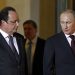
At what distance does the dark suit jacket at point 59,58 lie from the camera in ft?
15.6

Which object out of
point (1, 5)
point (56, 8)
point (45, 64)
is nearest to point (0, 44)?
point (45, 64)

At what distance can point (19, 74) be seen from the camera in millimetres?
4660

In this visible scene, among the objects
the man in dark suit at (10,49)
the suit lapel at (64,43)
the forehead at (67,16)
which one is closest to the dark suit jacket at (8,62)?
the man in dark suit at (10,49)

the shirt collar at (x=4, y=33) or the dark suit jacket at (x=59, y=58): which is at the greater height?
the shirt collar at (x=4, y=33)

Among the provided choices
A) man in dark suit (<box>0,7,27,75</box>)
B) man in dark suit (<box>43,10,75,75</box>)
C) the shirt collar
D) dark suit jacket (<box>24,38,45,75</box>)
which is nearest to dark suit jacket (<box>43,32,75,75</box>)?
man in dark suit (<box>43,10,75,75</box>)

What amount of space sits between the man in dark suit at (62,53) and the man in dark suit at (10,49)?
29 cm

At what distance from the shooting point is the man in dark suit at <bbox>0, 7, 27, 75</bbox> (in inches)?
179

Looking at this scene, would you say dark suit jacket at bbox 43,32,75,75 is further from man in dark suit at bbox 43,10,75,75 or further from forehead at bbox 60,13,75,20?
forehead at bbox 60,13,75,20

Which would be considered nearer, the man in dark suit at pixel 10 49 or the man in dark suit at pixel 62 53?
the man in dark suit at pixel 10 49

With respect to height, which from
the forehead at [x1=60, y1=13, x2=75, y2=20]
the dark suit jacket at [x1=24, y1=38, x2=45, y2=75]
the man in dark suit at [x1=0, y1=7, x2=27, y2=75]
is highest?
the forehead at [x1=60, y1=13, x2=75, y2=20]

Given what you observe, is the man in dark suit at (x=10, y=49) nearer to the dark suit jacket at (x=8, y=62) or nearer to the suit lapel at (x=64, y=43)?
the dark suit jacket at (x=8, y=62)

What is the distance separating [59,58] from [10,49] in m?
0.57

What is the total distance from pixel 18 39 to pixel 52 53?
0.42 metres

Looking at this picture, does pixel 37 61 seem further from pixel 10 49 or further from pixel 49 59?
pixel 10 49
